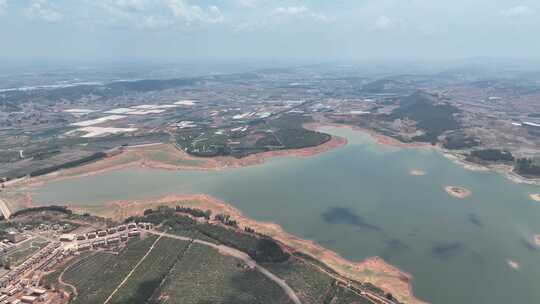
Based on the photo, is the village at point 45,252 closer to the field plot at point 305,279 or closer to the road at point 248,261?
the road at point 248,261

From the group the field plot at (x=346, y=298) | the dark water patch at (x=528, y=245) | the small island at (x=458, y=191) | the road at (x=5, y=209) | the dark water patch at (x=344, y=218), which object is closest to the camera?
the field plot at (x=346, y=298)

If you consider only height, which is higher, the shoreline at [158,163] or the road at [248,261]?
the road at [248,261]

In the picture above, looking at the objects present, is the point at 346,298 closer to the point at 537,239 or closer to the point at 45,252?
the point at 537,239

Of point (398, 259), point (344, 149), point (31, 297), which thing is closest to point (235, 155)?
point (344, 149)

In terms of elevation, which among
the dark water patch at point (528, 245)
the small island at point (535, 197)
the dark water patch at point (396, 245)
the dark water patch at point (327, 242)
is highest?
the dark water patch at point (327, 242)

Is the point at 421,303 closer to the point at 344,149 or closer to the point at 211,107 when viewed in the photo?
the point at 344,149

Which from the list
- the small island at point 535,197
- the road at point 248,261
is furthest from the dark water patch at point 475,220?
the road at point 248,261
